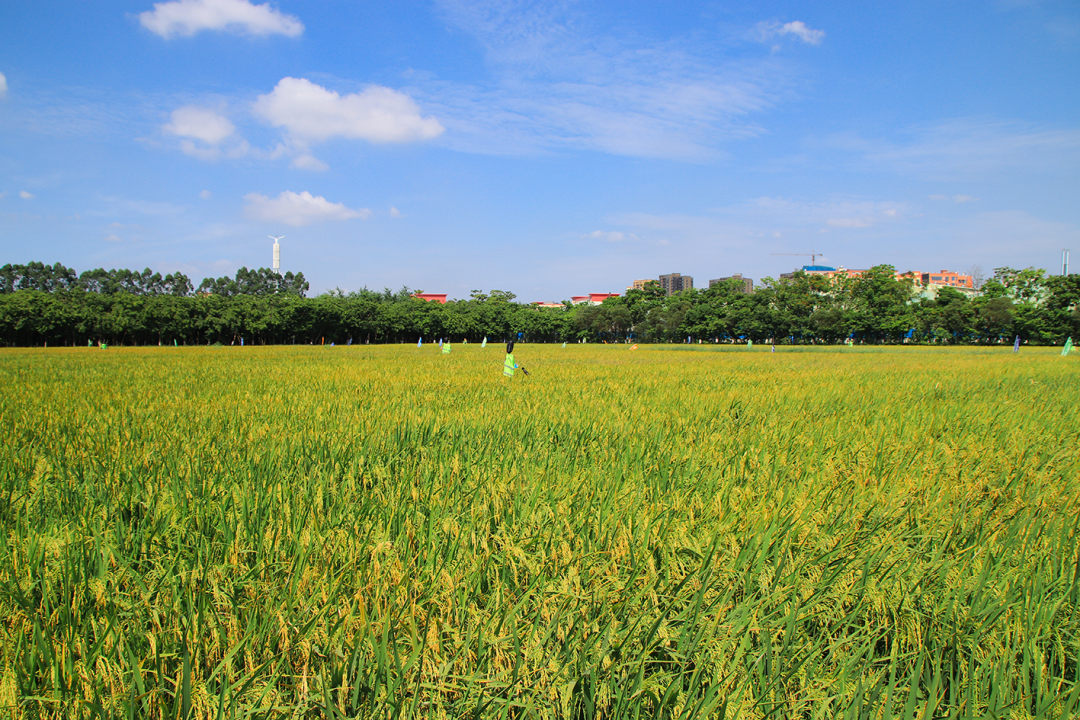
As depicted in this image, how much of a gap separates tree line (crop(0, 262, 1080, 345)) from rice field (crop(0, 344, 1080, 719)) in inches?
2735

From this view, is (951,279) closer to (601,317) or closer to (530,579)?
(601,317)

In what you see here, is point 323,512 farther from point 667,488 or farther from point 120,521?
point 667,488

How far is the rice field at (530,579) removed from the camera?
4.75 feet

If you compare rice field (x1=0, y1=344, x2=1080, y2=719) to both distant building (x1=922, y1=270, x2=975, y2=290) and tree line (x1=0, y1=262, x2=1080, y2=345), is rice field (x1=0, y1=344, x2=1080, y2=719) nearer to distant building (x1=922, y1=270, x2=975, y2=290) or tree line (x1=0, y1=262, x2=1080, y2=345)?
tree line (x1=0, y1=262, x2=1080, y2=345)

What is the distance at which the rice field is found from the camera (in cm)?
145

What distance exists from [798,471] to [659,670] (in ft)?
8.54

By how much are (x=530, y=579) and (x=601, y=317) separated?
83.7 m

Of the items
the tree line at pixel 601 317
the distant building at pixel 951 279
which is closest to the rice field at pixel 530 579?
the tree line at pixel 601 317

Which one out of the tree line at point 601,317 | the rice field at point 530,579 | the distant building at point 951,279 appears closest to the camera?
the rice field at point 530,579

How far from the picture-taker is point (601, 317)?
84688 mm

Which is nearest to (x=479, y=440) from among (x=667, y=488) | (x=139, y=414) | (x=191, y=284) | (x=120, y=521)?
(x=667, y=488)

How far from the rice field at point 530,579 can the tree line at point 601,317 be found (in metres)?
69.5

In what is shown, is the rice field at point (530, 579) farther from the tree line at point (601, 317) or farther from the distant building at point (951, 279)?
the distant building at point (951, 279)

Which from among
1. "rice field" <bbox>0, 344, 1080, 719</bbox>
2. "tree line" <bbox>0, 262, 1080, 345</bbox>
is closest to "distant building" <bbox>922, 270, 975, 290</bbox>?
"tree line" <bbox>0, 262, 1080, 345</bbox>
